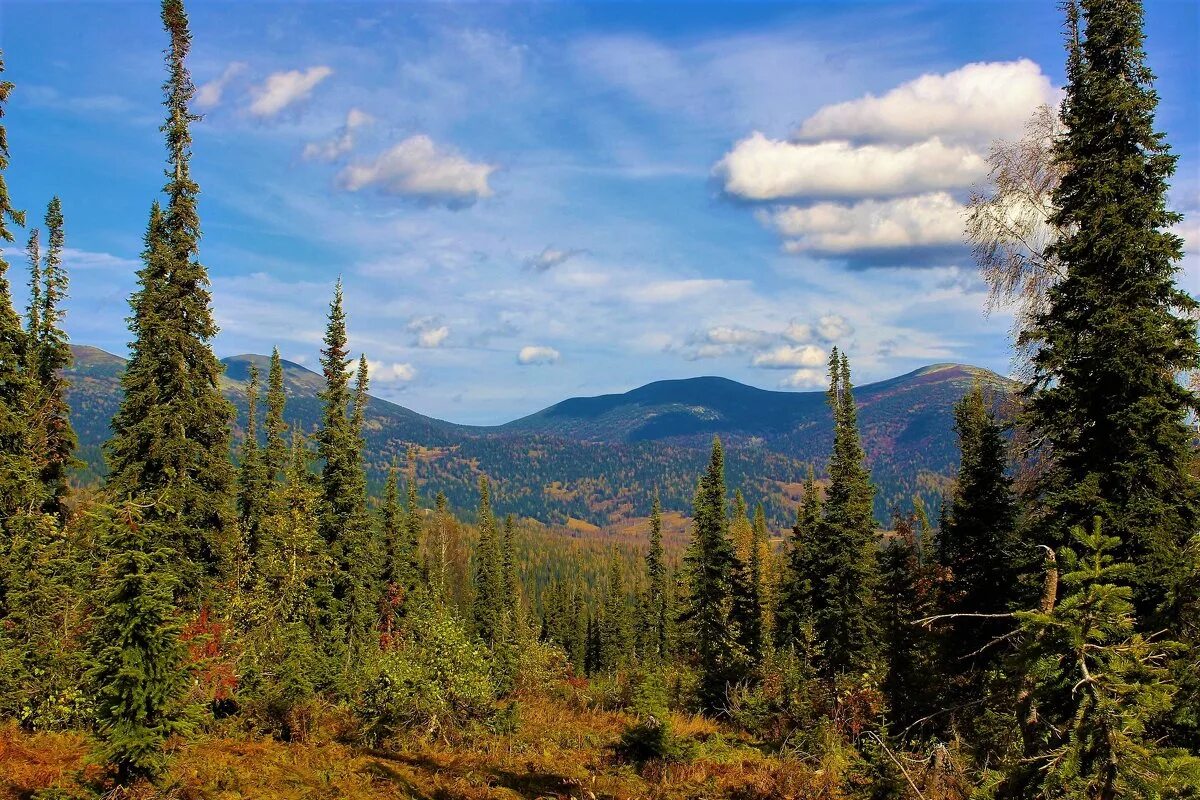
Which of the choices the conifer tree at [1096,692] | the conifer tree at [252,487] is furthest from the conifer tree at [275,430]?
the conifer tree at [1096,692]

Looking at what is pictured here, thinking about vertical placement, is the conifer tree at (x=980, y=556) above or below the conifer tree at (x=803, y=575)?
above

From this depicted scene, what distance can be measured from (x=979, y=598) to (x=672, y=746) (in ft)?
Result: 32.4

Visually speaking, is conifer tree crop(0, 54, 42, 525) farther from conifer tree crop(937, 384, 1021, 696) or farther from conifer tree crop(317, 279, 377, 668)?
conifer tree crop(937, 384, 1021, 696)

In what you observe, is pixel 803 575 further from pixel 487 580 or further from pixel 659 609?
pixel 487 580

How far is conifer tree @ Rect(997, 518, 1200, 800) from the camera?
16.5ft

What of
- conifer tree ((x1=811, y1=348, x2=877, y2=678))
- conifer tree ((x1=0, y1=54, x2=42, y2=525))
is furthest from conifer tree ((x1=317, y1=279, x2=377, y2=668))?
conifer tree ((x1=811, y1=348, x2=877, y2=678))

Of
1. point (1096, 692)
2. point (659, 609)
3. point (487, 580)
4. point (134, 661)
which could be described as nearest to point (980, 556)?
point (1096, 692)

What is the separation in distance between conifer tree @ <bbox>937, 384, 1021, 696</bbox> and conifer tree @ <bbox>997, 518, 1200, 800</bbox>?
43.0 ft

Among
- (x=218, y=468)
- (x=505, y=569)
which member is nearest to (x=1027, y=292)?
(x=218, y=468)

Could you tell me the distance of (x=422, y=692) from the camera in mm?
16969

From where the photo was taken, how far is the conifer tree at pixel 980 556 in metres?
17.7

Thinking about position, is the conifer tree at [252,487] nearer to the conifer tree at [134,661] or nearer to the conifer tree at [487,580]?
the conifer tree at [487,580]

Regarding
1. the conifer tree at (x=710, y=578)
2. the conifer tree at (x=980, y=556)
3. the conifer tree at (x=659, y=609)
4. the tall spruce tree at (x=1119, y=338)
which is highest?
the tall spruce tree at (x=1119, y=338)

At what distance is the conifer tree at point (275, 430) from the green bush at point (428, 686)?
2942 centimetres
